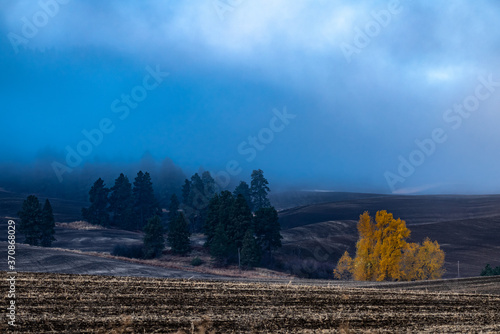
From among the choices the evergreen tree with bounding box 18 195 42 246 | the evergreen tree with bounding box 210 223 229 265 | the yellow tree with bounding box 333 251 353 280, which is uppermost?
the evergreen tree with bounding box 18 195 42 246

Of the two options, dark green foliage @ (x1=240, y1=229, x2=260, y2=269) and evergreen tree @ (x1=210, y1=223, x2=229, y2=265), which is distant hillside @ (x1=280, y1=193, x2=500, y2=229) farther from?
dark green foliage @ (x1=240, y1=229, x2=260, y2=269)

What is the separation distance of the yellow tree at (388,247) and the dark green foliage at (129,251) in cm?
3922

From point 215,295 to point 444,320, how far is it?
931cm

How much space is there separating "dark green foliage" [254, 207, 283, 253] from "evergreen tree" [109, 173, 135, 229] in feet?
161

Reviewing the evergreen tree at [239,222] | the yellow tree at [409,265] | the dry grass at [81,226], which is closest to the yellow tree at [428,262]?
the yellow tree at [409,265]

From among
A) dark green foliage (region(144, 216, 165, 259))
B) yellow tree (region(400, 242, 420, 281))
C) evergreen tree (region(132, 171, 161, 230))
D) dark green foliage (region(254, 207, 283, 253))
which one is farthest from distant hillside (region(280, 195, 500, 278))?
evergreen tree (region(132, 171, 161, 230))

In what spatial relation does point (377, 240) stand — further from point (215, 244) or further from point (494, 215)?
point (494, 215)

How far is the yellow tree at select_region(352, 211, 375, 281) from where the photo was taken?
60.4 metres

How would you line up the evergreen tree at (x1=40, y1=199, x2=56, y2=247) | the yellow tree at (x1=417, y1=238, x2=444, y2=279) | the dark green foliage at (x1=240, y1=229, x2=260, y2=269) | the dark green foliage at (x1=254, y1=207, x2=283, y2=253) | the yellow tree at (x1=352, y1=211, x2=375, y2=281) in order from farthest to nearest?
the dark green foliage at (x1=254, y1=207, x2=283, y2=253)
the evergreen tree at (x1=40, y1=199, x2=56, y2=247)
the dark green foliage at (x1=240, y1=229, x2=260, y2=269)
the yellow tree at (x1=417, y1=238, x2=444, y2=279)
the yellow tree at (x1=352, y1=211, x2=375, y2=281)

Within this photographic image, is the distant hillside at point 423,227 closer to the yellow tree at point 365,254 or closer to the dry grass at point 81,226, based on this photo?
the yellow tree at point 365,254

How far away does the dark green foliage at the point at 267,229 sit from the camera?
256ft

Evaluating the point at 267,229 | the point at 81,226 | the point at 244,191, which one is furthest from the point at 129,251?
the point at 244,191

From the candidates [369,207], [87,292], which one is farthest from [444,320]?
[369,207]

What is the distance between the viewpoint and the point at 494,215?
11944cm
